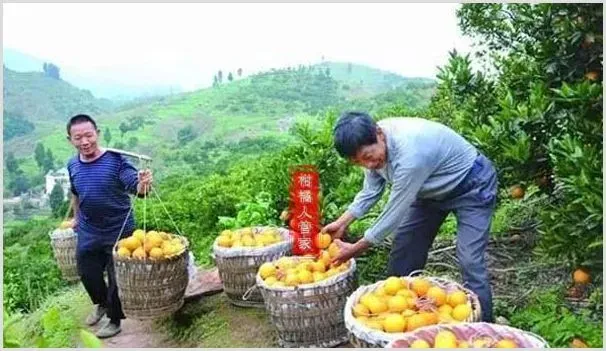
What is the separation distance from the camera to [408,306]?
305 cm

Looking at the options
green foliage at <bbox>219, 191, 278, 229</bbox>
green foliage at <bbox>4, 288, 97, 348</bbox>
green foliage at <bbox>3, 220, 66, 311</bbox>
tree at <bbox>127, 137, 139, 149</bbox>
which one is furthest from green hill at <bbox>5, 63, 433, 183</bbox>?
green foliage at <bbox>4, 288, 97, 348</bbox>

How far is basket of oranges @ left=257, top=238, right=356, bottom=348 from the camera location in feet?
11.7

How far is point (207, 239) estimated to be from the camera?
6.05 metres

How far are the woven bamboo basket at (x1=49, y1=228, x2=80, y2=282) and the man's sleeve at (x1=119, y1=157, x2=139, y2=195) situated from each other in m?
1.91

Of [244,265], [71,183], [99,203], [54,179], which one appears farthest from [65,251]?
[244,265]

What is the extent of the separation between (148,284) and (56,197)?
6.90 ft

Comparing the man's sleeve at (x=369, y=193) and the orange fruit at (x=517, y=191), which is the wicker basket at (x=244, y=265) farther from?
the orange fruit at (x=517, y=191)

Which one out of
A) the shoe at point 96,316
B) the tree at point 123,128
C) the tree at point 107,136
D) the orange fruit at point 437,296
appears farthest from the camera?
the tree at point 123,128

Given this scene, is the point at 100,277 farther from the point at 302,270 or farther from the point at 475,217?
the point at 475,217

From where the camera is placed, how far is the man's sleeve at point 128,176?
4086 mm

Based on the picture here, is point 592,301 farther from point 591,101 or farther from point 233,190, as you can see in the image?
point 233,190

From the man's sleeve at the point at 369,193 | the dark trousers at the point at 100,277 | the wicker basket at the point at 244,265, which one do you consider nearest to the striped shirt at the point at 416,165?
the man's sleeve at the point at 369,193

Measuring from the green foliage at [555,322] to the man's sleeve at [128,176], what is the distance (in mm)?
1990

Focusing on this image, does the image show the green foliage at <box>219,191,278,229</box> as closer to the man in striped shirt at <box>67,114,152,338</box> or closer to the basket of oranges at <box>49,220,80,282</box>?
the man in striped shirt at <box>67,114,152,338</box>
